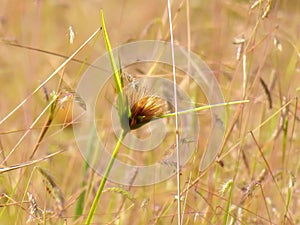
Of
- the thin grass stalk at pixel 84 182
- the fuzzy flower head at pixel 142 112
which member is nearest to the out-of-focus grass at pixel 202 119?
the thin grass stalk at pixel 84 182

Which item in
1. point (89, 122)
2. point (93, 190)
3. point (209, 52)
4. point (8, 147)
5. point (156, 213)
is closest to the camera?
point (156, 213)

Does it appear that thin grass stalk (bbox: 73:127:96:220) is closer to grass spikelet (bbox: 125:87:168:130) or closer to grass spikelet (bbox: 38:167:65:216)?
grass spikelet (bbox: 38:167:65:216)

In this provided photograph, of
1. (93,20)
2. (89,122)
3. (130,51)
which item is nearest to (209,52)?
(93,20)

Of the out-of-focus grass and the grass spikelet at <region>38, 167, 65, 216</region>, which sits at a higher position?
the out-of-focus grass

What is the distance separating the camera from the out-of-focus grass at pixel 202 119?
1.18m

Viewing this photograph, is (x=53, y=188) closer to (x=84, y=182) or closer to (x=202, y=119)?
(x=84, y=182)

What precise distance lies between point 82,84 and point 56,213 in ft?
0.83

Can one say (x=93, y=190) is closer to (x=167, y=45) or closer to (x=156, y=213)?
(x=156, y=213)

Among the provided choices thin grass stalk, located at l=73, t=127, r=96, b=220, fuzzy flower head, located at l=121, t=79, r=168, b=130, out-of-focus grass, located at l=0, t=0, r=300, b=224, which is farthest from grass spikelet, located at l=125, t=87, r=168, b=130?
thin grass stalk, located at l=73, t=127, r=96, b=220

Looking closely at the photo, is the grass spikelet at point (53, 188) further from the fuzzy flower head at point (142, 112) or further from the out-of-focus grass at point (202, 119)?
the fuzzy flower head at point (142, 112)

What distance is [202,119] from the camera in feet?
5.64

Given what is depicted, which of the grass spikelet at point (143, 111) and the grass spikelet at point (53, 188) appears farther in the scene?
the grass spikelet at point (53, 188)

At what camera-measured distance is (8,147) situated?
1.75 metres

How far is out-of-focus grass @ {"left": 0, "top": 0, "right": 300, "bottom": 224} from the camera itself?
1.18m
